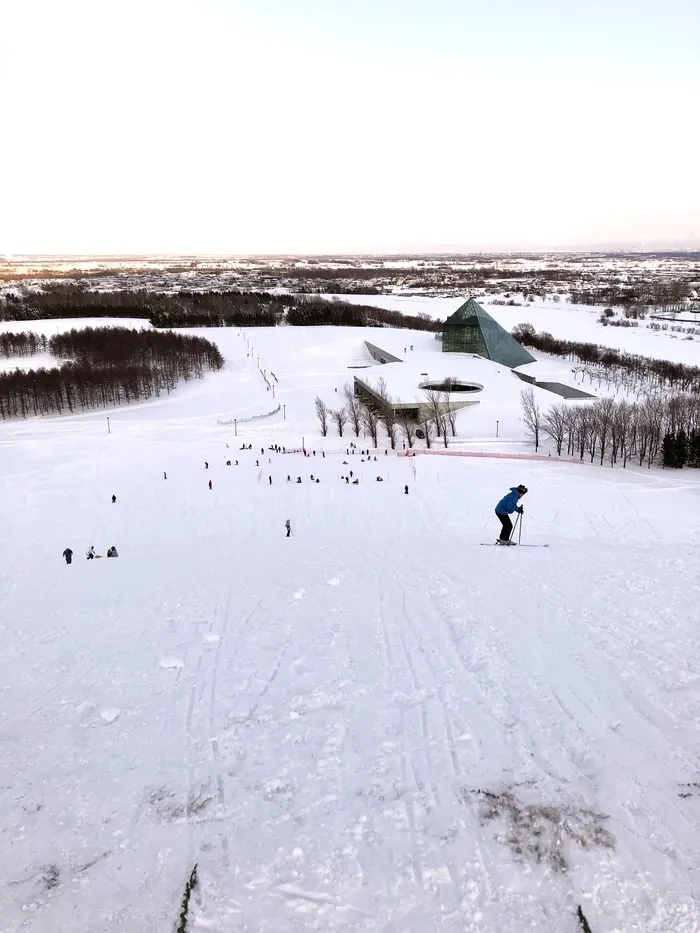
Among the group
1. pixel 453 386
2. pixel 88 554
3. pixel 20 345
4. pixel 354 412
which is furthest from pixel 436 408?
pixel 20 345

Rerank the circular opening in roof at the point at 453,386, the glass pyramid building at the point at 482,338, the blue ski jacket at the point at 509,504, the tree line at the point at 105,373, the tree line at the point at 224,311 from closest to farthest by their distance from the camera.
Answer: the blue ski jacket at the point at 509,504, the circular opening in roof at the point at 453,386, the tree line at the point at 105,373, the glass pyramid building at the point at 482,338, the tree line at the point at 224,311

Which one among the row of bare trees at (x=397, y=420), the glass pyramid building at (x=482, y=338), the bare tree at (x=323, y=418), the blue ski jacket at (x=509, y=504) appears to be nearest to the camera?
the blue ski jacket at (x=509, y=504)

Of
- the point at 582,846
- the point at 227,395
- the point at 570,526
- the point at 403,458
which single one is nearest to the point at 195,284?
the point at 227,395

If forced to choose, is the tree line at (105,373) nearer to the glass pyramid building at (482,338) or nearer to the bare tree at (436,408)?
the glass pyramid building at (482,338)

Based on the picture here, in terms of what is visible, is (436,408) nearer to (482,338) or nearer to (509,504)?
(482,338)

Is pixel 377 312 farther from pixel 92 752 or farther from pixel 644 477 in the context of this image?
pixel 92 752

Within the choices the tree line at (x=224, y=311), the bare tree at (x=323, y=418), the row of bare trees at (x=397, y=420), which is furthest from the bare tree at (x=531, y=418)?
the tree line at (x=224, y=311)

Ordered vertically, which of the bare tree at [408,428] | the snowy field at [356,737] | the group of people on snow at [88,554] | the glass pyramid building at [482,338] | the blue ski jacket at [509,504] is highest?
the glass pyramid building at [482,338]
